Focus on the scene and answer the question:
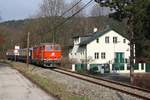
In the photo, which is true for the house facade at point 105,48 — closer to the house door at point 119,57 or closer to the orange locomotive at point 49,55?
the house door at point 119,57

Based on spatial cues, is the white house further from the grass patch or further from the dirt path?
the dirt path

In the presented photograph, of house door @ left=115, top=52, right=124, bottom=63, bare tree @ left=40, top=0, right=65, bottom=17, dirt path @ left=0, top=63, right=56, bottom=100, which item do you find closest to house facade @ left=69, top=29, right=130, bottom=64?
house door @ left=115, top=52, right=124, bottom=63

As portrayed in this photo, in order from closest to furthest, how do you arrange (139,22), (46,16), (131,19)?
(139,22)
(131,19)
(46,16)

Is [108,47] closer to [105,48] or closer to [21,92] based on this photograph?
[105,48]

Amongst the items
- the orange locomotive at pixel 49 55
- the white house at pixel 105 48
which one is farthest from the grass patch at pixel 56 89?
the white house at pixel 105 48

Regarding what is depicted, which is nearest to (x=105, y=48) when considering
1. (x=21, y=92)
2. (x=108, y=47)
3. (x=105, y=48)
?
(x=105, y=48)

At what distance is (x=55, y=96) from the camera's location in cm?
1647

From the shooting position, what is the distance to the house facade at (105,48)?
2763 inches

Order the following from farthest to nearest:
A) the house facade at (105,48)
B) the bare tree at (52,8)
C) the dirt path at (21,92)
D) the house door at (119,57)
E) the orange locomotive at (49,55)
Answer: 1. the bare tree at (52,8)
2. the house facade at (105,48)
3. the house door at (119,57)
4. the orange locomotive at (49,55)
5. the dirt path at (21,92)

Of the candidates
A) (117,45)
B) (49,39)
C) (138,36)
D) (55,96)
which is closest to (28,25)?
(49,39)

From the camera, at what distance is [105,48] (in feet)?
235

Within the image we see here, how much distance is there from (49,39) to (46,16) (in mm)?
6046

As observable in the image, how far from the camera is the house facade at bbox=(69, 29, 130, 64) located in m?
70.2

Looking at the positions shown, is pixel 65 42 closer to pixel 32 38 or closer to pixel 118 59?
pixel 32 38
